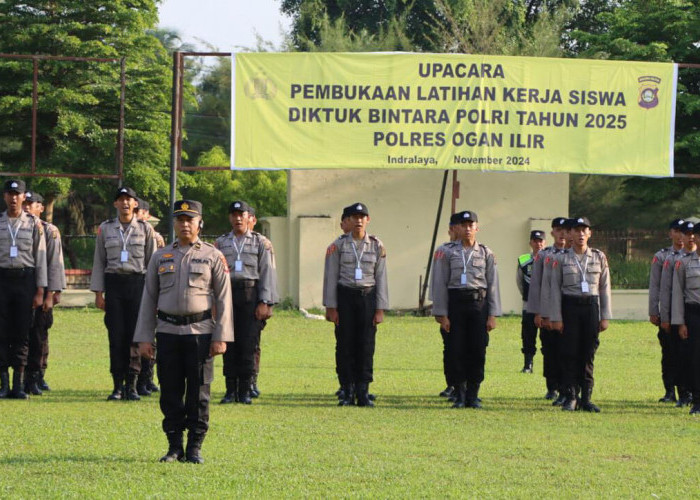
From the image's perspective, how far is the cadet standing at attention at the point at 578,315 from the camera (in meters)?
12.4

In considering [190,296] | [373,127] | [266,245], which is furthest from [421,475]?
[373,127]

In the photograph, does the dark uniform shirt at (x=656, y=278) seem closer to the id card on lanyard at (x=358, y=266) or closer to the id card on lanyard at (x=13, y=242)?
the id card on lanyard at (x=358, y=266)

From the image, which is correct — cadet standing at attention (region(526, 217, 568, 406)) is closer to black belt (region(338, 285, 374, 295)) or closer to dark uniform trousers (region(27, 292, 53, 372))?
black belt (region(338, 285, 374, 295))

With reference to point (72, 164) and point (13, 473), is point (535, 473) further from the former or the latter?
point (72, 164)

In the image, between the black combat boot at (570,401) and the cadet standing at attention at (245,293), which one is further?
the cadet standing at attention at (245,293)

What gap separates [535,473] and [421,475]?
2.76 ft

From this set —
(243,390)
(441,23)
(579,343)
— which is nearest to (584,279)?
(579,343)

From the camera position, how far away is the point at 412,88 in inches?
857

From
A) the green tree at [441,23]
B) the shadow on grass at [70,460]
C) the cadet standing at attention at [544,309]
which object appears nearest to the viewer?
the shadow on grass at [70,460]

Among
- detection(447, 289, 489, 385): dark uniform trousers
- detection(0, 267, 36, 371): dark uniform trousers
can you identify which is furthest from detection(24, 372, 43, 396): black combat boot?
detection(447, 289, 489, 385): dark uniform trousers

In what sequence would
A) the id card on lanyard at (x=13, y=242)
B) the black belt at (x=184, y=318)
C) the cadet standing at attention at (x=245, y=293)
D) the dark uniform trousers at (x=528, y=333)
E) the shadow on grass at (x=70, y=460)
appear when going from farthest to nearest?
the dark uniform trousers at (x=528, y=333) < the cadet standing at attention at (x=245, y=293) < the id card on lanyard at (x=13, y=242) < the black belt at (x=184, y=318) < the shadow on grass at (x=70, y=460)

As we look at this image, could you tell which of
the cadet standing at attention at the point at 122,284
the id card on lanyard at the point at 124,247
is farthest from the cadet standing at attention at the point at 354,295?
the id card on lanyard at the point at 124,247

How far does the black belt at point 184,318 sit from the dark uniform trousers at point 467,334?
4.40m

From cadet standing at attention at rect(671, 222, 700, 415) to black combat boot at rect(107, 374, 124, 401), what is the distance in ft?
19.0
